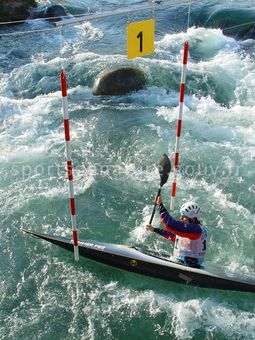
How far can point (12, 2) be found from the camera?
14734 mm

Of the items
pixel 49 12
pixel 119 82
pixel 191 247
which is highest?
pixel 49 12

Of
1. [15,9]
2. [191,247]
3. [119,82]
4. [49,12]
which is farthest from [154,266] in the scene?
[15,9]

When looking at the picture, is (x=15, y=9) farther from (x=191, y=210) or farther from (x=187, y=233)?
(x=187, y=233)

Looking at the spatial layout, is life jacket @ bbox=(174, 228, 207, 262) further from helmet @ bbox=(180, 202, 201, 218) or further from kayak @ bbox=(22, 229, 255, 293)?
helmet @ bbox=(180, 202, 201, 218)

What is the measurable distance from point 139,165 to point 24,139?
2464 mm

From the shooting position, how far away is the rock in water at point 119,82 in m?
9.95

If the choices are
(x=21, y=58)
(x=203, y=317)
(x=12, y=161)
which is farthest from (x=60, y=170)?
(x=21, y=58)

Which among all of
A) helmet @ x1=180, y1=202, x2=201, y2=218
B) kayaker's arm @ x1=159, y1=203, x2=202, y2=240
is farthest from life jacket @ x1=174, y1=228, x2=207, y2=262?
helmet @ x1=180, y1=202, x2=201, y2=218

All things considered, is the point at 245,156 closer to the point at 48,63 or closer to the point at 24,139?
the point at 24,139

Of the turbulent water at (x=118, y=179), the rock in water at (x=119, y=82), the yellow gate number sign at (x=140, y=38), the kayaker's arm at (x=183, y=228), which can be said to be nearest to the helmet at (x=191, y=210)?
the kayaker's arm at (x=183, y=228)

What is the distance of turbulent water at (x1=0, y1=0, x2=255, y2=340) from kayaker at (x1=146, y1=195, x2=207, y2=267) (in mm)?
412

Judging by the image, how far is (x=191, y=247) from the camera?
16.8 feet

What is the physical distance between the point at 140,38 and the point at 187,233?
2.48m

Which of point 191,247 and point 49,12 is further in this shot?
point 49,12
